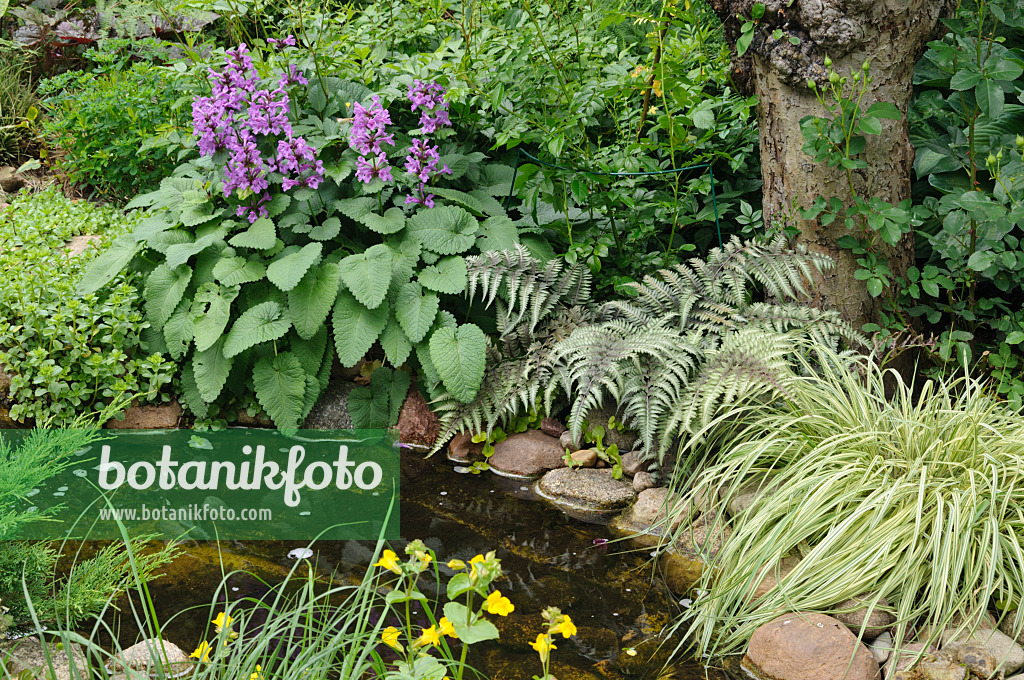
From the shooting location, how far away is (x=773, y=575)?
2383mm

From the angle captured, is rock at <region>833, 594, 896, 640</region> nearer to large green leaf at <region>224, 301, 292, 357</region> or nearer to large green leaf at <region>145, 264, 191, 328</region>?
large green leaf at <region>224, 301, 292, 357</region>

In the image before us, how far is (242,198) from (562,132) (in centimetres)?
128

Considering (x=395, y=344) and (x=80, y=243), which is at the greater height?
(x=80, y=243)

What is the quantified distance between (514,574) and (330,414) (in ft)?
4.03

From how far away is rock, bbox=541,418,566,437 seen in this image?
3271 mm

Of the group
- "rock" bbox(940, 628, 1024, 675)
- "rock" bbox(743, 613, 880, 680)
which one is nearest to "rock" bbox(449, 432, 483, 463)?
"rock" bbox(743, 613, 880, 680)

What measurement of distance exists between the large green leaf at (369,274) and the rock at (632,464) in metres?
1.07

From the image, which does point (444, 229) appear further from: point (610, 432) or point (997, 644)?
point (997, 644)

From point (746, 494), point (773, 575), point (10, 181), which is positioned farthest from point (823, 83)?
point (10, 181)

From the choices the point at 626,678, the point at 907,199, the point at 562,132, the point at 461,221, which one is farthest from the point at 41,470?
the point at 907,199

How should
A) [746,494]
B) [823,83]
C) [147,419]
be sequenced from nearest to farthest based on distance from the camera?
1. [746,494]
2. [823,83]
3. [147,419]

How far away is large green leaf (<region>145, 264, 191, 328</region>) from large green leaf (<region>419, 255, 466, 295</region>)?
3.04 feet

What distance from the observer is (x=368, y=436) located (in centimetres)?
335

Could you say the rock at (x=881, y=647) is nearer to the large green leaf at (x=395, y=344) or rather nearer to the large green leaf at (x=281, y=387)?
the large green leaf at (x=395, y=344)
